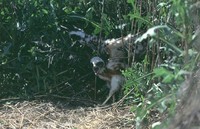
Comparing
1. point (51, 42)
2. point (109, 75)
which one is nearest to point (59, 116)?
point (109, 75)

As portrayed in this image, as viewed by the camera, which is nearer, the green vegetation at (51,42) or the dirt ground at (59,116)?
the dirt ground at (59,116)

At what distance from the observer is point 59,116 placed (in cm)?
497

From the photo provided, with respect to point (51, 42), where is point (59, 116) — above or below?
below

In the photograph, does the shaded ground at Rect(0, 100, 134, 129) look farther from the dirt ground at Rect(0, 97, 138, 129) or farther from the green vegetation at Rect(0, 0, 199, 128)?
the green vegetation at Rect(0, 0, 199, 128)

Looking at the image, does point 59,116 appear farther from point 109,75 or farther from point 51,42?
point 51,42

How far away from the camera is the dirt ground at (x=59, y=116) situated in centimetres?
473

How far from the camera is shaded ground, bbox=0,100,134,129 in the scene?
15.5 feet

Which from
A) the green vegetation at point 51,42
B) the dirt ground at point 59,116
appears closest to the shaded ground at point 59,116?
the dirt ground at point 59,116

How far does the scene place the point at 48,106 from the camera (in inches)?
203

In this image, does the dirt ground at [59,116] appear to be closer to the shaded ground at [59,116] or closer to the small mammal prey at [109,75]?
the shaded ground at [59,116]

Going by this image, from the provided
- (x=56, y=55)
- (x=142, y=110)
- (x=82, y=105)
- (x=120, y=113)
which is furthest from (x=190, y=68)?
(x=56, y=55)

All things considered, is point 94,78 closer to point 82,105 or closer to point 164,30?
point 82,105

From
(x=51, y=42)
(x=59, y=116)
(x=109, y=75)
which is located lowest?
(x=59, y=116)

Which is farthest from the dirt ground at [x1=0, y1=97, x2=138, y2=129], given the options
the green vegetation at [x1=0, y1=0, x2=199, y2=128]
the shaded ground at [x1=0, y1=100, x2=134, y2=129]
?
the green vegetation at [x1=0, y1=0, x2=199, y2=128]
